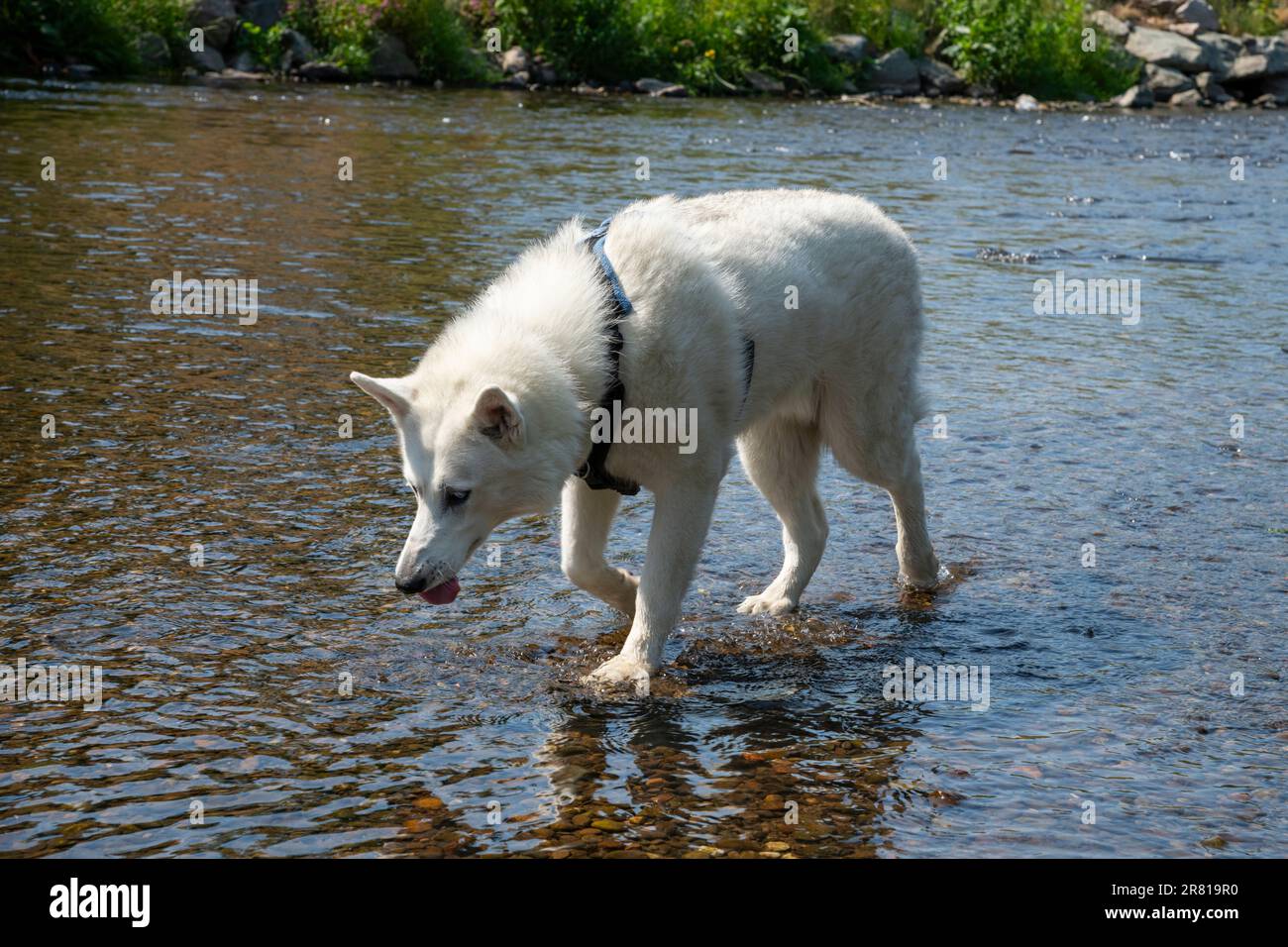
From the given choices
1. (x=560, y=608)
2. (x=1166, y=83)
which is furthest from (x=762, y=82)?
(x=560, y=608)

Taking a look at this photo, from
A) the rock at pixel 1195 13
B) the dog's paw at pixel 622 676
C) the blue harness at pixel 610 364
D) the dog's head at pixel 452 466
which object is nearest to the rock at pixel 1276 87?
the rock at pixel 1195 13

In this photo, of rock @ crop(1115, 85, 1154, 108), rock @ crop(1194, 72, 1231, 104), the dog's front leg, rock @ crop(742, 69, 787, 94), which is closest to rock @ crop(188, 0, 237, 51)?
rock @ crop(742, 69, 787, 94)

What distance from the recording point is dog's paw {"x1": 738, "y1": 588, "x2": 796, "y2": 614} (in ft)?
20.9

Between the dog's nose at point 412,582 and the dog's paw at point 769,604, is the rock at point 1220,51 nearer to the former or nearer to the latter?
the dog's paw at point 769,604

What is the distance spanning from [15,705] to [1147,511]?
549 centimetres

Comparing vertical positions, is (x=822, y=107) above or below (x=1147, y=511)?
above

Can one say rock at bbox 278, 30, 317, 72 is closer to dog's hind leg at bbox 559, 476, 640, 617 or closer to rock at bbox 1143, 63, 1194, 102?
rock at bbox 1143, 63, 1194, 102

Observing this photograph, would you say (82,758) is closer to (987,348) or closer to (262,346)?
(262,346)

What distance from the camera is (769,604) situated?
21.0 feet

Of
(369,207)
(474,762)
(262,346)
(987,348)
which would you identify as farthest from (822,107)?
(474,762)

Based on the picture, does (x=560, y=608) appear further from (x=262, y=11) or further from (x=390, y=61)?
(x=262, y=11)

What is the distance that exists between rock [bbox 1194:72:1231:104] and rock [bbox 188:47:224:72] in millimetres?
21506

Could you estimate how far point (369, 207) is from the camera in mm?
15383

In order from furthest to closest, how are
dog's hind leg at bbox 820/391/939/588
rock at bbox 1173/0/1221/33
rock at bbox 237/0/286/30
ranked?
rock at bbox 1173/0/1221/33, rock at bbox 237/0/286/30, dog's hind leg at bbox 820/391/939/588
